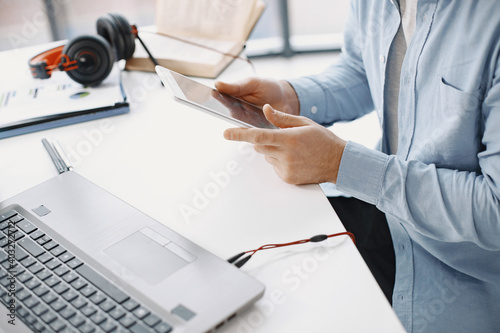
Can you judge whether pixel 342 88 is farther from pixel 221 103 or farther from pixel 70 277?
pixel 70 277

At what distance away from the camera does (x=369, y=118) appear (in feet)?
8.36

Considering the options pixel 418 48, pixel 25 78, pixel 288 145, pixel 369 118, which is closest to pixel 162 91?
pixel 25 78

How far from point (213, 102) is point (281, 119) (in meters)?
0.13

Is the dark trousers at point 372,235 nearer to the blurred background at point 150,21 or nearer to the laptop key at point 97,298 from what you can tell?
the laptop key at point 97,298

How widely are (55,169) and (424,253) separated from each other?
2.30ft

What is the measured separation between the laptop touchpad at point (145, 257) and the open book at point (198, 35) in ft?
2.19

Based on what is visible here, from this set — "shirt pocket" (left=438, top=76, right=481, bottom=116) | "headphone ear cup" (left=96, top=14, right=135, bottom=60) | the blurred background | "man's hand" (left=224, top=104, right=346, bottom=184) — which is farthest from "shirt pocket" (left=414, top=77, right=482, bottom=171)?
the blurred background

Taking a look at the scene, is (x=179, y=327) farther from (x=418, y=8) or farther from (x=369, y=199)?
(x=418, y=8)

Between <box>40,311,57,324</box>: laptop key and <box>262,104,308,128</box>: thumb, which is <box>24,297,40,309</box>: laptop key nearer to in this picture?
<box>40,311,57,324</box>: laptop key

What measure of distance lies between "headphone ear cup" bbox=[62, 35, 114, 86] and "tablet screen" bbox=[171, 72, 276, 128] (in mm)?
345

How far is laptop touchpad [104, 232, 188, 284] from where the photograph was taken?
66 centimetres

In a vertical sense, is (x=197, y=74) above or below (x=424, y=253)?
above

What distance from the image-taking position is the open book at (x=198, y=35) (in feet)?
4.35

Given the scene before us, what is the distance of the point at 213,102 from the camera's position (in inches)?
36.3
